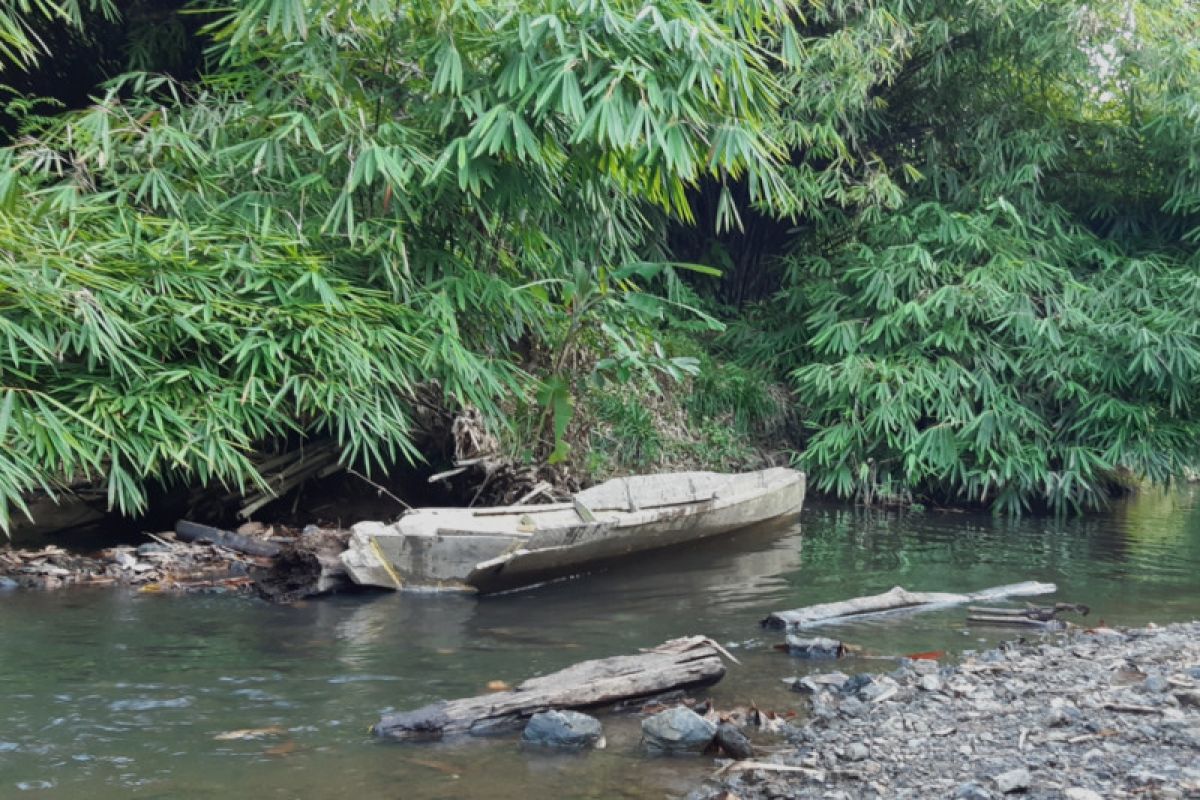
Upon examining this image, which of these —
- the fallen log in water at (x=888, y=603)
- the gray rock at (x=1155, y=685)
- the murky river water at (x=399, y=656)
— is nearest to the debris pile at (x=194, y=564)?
the murky river water at (x=399, y=656)

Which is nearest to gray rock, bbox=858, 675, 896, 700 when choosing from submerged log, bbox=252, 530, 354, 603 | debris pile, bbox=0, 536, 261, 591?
submerged log, bbox=252, 530, 354, 603

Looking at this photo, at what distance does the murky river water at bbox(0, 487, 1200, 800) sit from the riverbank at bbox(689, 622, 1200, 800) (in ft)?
1.13

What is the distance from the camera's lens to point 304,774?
3.39 metres

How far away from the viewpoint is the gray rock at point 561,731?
12.1ft

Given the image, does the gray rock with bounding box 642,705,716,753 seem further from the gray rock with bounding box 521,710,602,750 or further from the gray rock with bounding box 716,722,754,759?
the gray rock with bounding box 521,710,602,750

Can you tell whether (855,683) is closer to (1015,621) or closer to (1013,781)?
(1013,781)

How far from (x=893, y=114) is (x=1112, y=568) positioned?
6.34 meters

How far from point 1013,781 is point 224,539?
563 cm

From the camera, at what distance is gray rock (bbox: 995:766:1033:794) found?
299 centimetres

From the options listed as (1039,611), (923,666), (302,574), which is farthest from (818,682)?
(302,574)

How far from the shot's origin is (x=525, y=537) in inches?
247

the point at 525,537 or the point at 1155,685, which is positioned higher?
the point at 525,537

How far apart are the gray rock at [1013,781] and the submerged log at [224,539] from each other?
515cm

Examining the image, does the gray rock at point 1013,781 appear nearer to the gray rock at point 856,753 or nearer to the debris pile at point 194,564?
the gray rock at point 856,753
